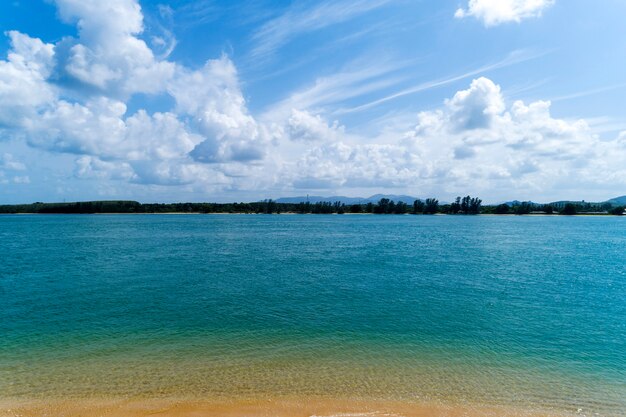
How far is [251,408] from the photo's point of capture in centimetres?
1316

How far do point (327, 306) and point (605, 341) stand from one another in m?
17.6

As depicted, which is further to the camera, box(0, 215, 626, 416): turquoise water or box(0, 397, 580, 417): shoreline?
box(0, 215, 626, 416): turquoise water

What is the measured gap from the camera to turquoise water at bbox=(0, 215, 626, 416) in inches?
589

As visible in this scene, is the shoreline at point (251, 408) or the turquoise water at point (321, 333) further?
the turquoise water at point (321, 333)

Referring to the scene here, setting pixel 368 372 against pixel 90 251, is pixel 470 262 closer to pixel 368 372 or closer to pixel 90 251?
pixel 368 372

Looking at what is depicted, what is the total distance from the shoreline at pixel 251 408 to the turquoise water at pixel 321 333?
59cm

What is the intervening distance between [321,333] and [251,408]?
882 centimetres

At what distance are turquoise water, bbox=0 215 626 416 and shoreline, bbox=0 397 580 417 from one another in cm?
59

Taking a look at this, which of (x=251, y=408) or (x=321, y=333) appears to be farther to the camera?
(x=321, y=333)

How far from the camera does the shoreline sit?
1277cm

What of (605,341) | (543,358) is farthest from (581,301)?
(543,358)

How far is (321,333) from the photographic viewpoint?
70.6ft

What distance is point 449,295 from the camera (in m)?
31.5

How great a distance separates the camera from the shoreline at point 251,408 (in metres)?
12.8
